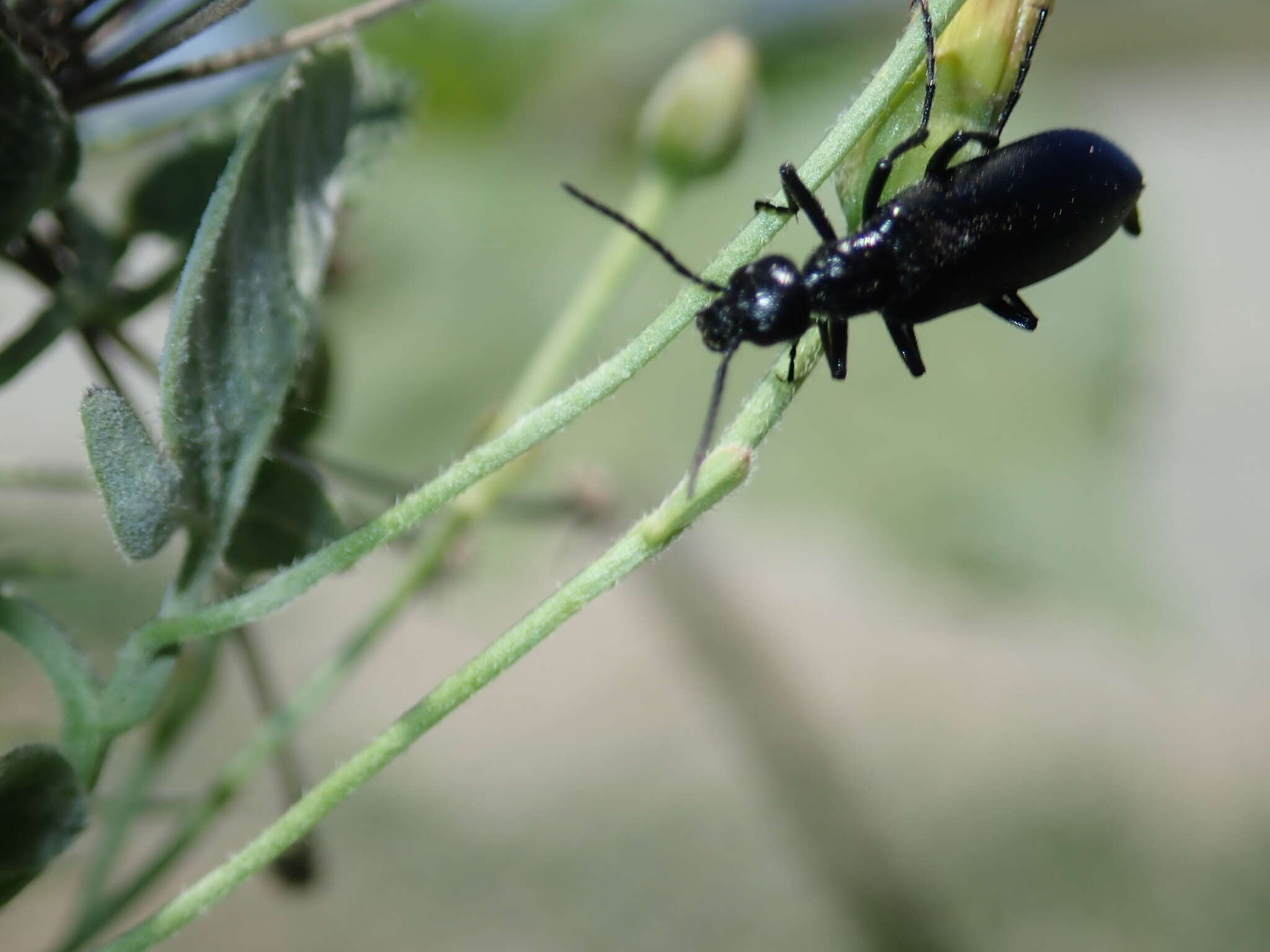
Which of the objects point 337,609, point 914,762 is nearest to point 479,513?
point 337,609

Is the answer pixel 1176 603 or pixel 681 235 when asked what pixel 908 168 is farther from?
pixel 1176 603

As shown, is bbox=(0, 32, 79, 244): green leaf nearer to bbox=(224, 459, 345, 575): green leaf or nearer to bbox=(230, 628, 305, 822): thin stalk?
bbox=(224, 459, 345, 575): green leaf

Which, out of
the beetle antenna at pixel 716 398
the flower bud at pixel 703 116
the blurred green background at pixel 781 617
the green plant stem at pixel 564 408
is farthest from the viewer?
the blurred green background at pixel 781 617

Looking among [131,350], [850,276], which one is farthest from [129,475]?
[850,276]

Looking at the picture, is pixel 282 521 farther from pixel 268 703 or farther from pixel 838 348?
pixel 838 348

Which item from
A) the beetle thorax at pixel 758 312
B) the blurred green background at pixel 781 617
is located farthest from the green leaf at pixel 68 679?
the blurred green background at pixel 781 617

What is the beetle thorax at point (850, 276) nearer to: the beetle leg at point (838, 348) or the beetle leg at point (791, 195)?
the beetle leg at point (838, 348)

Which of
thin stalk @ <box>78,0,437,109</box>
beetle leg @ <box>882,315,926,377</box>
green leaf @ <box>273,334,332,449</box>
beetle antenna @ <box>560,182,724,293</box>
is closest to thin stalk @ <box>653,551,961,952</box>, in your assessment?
beetle leg @ <box>882,315,926,377</box>
